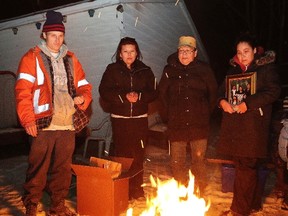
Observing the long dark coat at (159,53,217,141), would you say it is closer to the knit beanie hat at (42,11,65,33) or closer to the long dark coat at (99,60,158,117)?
the long dark coat at (99,60,158,117)

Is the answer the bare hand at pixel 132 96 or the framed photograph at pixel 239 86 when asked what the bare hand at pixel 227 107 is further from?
the bare hand at pixel 132 96

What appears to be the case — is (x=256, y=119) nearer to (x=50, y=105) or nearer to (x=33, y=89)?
(x=50, y=105)

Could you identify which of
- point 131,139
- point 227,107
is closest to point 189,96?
point 227,107

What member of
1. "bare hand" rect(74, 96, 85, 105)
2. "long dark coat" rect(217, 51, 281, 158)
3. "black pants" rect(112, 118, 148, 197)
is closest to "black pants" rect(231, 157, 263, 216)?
"long dark coat" rect(217, 51, 281, 158)

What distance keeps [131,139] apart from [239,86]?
1543 mm

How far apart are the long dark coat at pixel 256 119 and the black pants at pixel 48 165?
1.89 meters

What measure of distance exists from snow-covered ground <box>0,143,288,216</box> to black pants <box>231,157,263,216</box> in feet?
1.26

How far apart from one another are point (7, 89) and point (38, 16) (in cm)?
171

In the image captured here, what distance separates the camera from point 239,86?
4.23 meters

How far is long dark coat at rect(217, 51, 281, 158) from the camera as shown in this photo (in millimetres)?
3992

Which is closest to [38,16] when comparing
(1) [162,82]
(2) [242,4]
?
(1) [162,82]

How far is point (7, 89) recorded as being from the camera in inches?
312

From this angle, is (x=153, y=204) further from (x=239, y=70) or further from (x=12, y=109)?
(x=12, y=109)

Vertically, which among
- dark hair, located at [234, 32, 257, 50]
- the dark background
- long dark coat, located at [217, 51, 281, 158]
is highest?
the dark background
